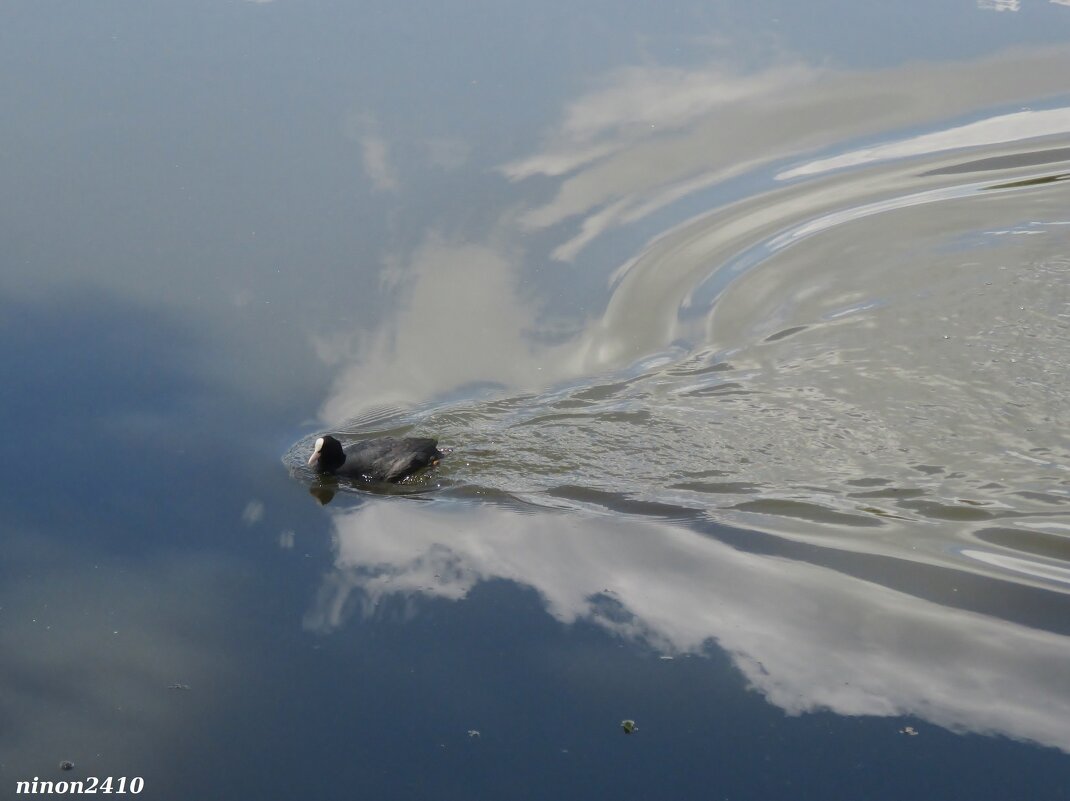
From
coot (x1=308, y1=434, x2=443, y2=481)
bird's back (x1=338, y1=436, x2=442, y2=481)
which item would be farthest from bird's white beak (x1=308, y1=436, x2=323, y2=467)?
bird's back (x1=338, y1=436, x2=442, y2=481)

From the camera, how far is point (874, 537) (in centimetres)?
760

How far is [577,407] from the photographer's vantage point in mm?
8953

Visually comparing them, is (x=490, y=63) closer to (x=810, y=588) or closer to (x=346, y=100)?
(x=346, y=100)

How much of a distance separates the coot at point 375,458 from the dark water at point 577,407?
7.7 inches

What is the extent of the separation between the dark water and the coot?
19cm

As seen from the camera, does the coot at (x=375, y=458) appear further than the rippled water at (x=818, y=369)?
Yes

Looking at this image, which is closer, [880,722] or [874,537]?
[880,722]

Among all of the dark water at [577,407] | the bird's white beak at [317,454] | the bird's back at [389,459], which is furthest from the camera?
the bird's back at [389,459]

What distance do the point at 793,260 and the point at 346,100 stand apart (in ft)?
17.2

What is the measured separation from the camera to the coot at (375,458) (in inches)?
330

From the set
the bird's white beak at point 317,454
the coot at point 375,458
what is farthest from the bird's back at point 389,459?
the bird's white beak at point 317,454

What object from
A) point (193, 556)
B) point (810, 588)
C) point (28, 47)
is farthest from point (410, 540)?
point (28, 47)

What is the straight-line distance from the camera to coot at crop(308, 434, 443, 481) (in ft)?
27.5

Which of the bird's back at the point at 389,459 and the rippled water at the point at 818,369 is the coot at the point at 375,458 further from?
the rippled water at the point at 818,369
